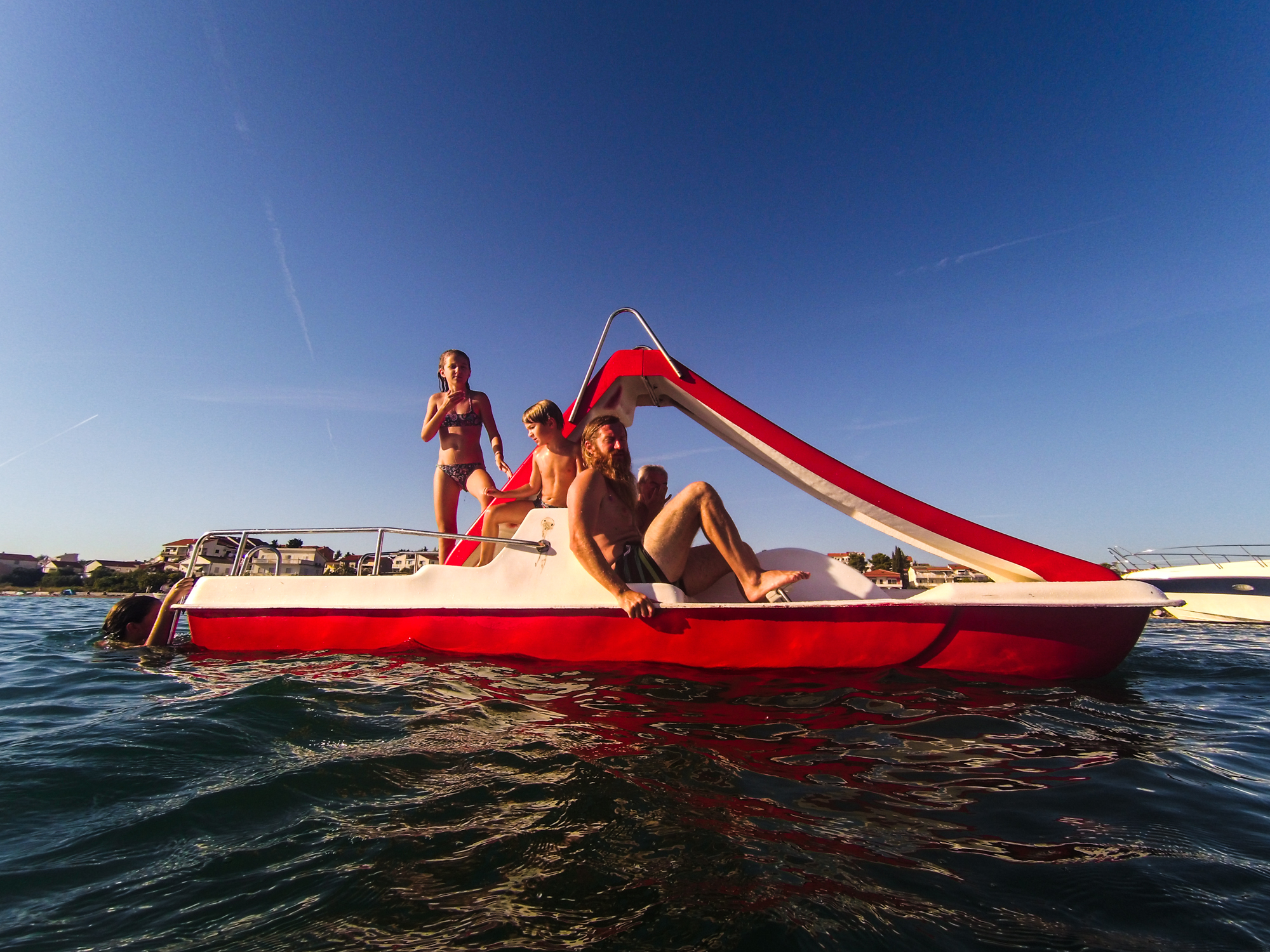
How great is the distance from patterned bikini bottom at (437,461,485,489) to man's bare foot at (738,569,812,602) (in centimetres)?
332

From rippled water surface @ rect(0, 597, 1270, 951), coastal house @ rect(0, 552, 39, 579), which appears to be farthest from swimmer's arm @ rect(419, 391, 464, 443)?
coastal house @ rect(0, 552, 39, 579)

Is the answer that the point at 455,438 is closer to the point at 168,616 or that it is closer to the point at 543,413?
the point at 543,413

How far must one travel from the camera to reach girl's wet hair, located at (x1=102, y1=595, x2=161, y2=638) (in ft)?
21.1

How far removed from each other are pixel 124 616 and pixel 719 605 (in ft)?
22.8

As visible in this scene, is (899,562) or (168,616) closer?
(168,616)

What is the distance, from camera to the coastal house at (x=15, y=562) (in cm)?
5403

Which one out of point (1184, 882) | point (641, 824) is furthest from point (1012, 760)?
Answer: point (641, 824)

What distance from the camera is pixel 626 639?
4207 mm

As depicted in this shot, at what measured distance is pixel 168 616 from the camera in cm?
622

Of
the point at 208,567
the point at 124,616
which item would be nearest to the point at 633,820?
the point at 208,567

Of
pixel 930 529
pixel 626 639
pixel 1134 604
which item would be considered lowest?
pixel 626 639

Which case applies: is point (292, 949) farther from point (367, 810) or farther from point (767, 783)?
point (767, 783)

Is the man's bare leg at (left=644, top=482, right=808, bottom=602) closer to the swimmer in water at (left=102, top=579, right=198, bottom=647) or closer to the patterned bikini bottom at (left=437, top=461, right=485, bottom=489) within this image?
the patterned bikini bottom at (left=437, top=461, right=485, bottom=489)

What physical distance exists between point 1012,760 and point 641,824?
1801 mm
